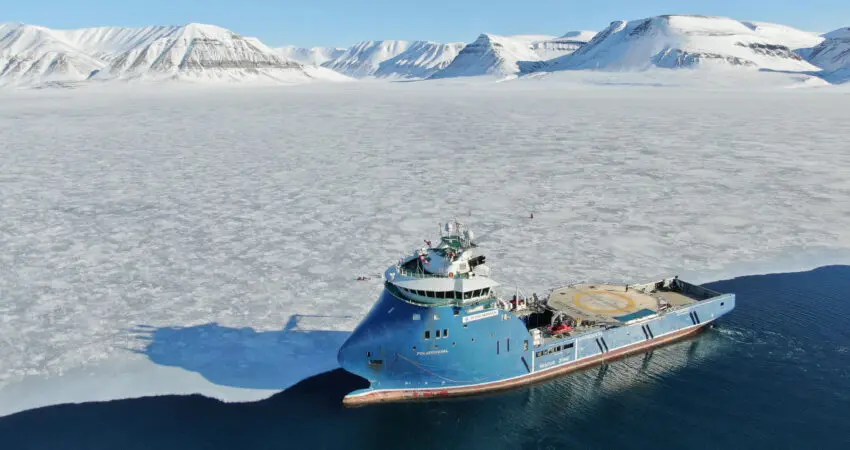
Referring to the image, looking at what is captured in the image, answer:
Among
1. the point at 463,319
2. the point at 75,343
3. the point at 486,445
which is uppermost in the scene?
the point at 463,319

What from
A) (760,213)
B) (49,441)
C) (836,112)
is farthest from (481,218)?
(836,112)

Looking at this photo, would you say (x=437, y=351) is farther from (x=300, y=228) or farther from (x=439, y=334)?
(x=300, y=228)

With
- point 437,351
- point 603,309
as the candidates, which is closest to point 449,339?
point 437,351

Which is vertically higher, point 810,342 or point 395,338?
point 395,338

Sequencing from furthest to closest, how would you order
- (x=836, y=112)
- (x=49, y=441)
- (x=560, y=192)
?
(x=836, y=112) → (x=560, y=192) → (x=49, y=441)

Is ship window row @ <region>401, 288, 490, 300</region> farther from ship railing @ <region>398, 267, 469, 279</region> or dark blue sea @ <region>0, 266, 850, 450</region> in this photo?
dark blue sea @ <region>0, 266, 850, 450</region>

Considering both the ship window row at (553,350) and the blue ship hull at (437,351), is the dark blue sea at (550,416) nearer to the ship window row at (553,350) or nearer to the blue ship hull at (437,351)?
the blue ship hull at (437,351)

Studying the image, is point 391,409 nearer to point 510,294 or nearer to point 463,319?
point 463,319
